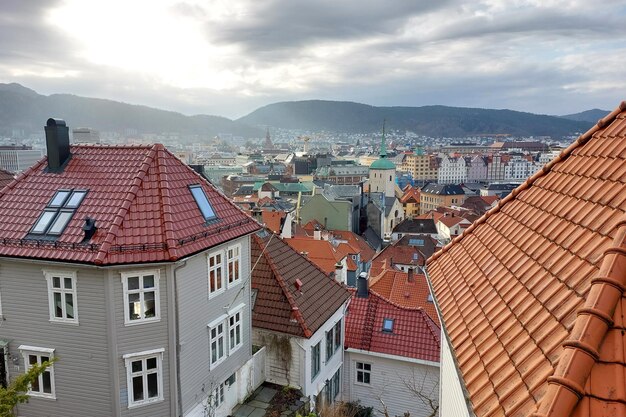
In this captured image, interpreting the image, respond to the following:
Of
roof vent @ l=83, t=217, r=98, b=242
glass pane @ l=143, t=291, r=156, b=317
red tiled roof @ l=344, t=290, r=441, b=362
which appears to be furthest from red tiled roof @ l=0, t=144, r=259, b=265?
red tiled roof @ l=344, t=290, r=441, b=362

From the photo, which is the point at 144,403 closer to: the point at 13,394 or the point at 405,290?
the point at 13,394

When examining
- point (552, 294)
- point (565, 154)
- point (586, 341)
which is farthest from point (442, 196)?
point (586, 341)

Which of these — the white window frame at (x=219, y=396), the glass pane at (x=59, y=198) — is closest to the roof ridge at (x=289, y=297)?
the white window frame at (x=219, y=396)

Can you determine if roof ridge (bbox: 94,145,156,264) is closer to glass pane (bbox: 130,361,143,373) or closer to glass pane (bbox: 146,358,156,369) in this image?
glass pane (bbox: 130,361,143,373)

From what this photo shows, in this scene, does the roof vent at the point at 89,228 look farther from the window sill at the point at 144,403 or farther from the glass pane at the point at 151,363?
the window sill at the point at 144,403

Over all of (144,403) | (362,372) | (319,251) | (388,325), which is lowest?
(362,372)

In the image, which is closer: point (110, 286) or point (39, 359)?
point (110, 286)
